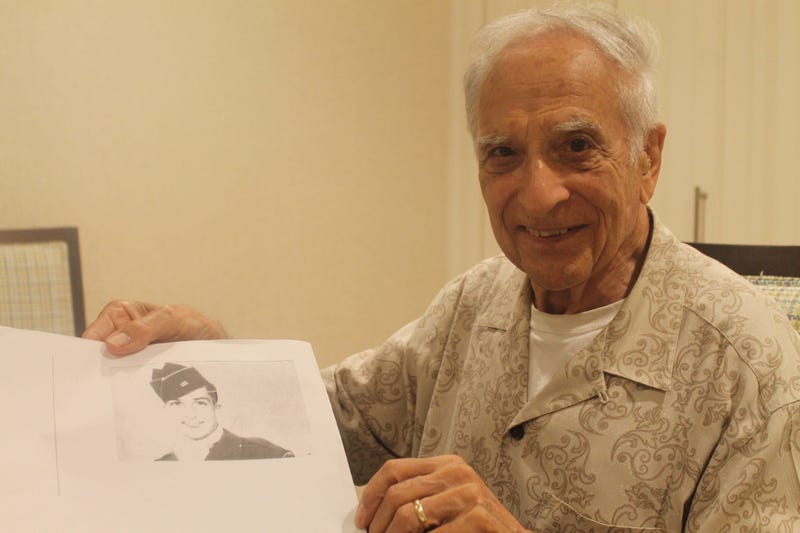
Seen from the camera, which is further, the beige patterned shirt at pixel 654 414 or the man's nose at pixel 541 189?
the man's nose at pixel 541 189

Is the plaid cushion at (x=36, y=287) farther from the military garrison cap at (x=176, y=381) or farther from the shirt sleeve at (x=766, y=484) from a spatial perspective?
the shirt sleeve at (x=766, y=484)

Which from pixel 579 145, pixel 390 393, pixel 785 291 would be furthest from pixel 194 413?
pixel 785 291

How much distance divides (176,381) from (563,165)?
0.51m

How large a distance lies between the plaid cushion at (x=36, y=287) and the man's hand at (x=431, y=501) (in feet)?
4.48

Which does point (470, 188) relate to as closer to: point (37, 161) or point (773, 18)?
point (773, 18)

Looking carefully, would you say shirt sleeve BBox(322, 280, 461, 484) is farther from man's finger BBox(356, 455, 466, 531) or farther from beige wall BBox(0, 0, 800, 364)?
beige wall BBox(0, 0, 800, 364)

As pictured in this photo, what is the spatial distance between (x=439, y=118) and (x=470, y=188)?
0.25m

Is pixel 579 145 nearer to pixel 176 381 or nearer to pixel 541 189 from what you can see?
pixel 541 189

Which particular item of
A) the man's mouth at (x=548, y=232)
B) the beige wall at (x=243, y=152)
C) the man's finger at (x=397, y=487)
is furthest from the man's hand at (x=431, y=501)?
the beige wall at (x=243, y=152)

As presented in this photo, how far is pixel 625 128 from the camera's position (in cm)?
97

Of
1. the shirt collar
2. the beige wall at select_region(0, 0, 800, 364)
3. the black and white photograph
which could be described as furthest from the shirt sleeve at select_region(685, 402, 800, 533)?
the beige wall at select_region(0, 0, 800, 364)

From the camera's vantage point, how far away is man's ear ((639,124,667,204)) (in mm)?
1016

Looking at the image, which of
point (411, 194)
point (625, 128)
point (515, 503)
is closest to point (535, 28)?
point (625, 128)

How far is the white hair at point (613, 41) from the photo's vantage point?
0.95 m
